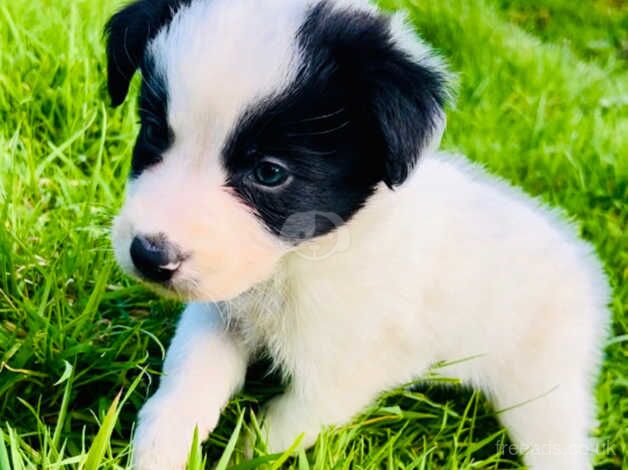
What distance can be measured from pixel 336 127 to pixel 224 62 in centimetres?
31

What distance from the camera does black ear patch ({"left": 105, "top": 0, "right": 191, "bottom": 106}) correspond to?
228 cm

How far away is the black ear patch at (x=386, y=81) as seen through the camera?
200 cm

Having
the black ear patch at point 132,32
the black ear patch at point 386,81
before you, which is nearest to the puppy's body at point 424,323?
the black ear patch at point 386,81

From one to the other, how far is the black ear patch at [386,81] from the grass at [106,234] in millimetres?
328

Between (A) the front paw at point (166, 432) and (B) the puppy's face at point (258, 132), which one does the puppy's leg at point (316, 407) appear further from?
(B) the puppy's face at point (258, 132)

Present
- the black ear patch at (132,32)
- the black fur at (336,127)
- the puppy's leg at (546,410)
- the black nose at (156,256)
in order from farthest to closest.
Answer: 1. the puppy's leg at (546,410)
2. the black ear patch at (132,32)
3. the black fur at (336,127)
4. the black nose at (156,256)

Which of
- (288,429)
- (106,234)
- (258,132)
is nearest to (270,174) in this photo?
(258,132)

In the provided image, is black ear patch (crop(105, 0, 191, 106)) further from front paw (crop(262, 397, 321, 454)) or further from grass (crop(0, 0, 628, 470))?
front paw (crop(262, 397, 321, 454))

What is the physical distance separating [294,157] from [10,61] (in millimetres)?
1818

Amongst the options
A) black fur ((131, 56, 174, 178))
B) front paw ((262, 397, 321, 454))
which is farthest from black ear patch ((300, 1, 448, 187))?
front paw ((262, 397, 321, 454))

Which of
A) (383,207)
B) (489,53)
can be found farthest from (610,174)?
(383,207)

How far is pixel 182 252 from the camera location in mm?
1847

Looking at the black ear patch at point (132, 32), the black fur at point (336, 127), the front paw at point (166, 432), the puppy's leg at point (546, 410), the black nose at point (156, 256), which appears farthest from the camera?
the puppy's leg at point (546, 410)

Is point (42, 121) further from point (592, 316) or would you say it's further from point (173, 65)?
point (592, 316)
